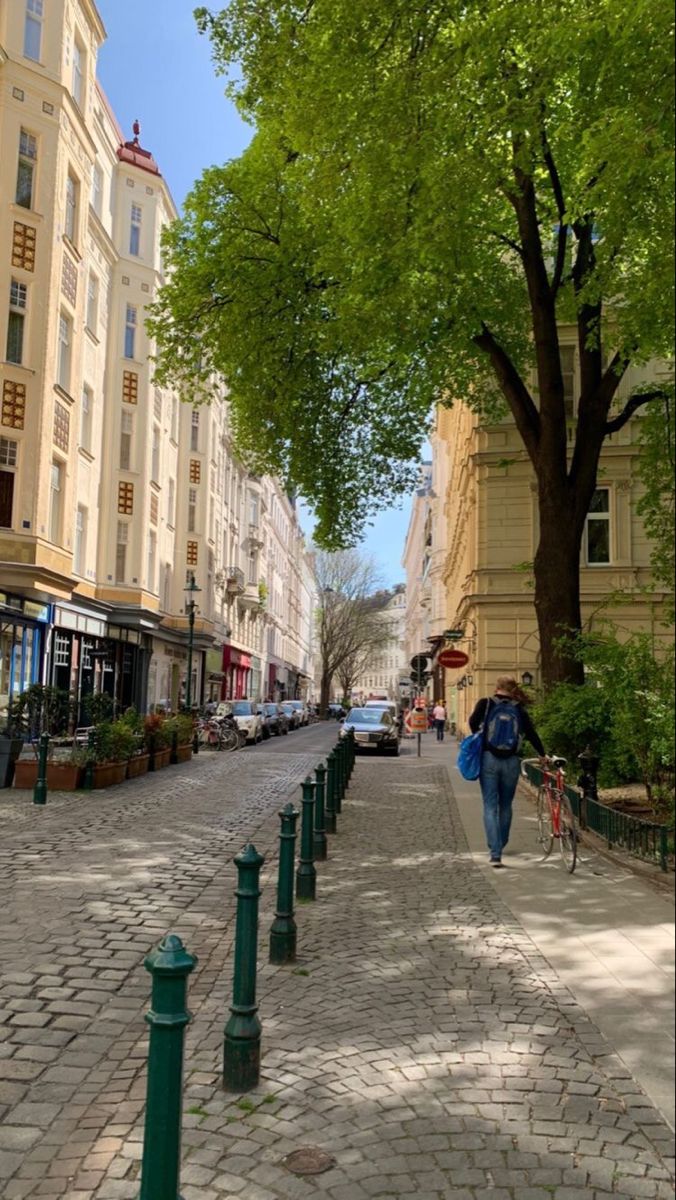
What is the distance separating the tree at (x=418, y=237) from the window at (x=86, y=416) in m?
9.71

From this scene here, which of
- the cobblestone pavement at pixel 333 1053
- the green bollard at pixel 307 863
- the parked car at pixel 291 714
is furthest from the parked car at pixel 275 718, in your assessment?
the cobblestone pavement at pixel 333 1053

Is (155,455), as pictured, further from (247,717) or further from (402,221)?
(402,221)

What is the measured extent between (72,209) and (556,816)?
2385 centimetres

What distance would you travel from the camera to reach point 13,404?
23.1 meters

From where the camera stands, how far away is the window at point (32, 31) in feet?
77.4

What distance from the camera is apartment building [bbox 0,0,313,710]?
75.9ft

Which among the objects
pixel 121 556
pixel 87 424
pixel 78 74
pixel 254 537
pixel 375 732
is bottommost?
pixel 375 732

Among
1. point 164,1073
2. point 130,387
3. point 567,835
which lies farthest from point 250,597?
point 164,1073

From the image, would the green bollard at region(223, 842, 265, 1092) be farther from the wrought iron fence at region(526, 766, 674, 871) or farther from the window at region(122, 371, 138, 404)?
the window at region(122, 371, 138, 404)

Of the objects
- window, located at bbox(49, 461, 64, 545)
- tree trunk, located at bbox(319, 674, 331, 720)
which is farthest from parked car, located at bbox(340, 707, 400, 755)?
tree trunk, located at bbox(319, 674, 331, 720)

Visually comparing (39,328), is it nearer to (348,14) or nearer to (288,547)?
(348,14)

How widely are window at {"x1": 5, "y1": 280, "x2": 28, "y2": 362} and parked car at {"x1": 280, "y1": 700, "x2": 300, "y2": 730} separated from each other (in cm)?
2227

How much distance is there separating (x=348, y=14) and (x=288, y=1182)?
1210cm

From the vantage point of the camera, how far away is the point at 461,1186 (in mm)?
2996
